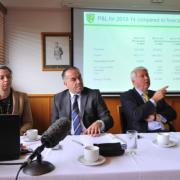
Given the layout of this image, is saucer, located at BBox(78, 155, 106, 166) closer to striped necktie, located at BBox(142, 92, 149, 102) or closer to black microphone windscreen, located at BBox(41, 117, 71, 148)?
black microphone windscreen, located at BBox(41, 117, 71, 148)

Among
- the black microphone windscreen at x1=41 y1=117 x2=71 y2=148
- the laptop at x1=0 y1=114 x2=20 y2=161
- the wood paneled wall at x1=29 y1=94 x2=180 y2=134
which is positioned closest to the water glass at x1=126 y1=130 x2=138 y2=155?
the black microphone windscreen at x1=41 y1=117 x2=71 y2=148

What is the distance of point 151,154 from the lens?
4.86 feet

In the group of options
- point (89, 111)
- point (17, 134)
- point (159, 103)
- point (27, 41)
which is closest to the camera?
point (17, 134)

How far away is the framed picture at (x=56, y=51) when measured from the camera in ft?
10.8

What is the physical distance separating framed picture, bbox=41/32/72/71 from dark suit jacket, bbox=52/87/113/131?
97 centimetres

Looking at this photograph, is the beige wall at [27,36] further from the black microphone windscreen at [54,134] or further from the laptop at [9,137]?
the black microphone windscreen at [54,134]

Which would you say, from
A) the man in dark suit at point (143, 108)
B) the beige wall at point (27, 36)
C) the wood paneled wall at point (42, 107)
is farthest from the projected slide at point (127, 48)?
the man in dark suit at point (143, 108)

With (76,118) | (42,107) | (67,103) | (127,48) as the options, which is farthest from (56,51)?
(76,118)

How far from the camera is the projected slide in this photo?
331 cm

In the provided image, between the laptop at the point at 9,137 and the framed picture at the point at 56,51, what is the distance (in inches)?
79.6

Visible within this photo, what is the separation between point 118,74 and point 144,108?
107 cm

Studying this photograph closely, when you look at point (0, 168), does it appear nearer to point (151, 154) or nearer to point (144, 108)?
point (151, 154)

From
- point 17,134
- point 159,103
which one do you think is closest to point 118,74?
point 159,103

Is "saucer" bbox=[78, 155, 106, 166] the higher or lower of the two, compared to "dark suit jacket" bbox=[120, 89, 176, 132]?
lower
